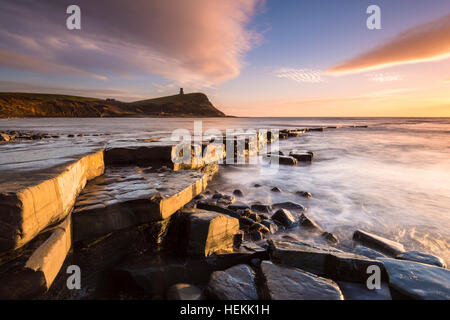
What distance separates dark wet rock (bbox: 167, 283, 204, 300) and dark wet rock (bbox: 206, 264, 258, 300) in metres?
0.08

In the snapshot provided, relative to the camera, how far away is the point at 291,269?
1769 mm

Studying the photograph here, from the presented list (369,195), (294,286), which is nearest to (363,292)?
(294,286)

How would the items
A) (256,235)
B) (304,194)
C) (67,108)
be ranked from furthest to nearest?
(67,108) < (304,194) < (256,235)

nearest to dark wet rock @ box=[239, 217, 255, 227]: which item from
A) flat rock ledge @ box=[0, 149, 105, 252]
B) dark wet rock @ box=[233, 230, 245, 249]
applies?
dark wet rock @ box=[233, 230, 245, 249]

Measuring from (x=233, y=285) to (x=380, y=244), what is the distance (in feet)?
6.24

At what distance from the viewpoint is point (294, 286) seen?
157 cm

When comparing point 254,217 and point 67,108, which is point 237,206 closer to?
point 254,217

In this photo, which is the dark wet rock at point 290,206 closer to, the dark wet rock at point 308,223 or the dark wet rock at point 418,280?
the dark wet rock at point 308,223

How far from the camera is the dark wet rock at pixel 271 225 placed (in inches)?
110

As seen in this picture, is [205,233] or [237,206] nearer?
[205,233]

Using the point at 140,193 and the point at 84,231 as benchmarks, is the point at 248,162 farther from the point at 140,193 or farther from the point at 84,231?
the point at 84,231

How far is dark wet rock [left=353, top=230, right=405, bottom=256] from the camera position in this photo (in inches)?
91.6

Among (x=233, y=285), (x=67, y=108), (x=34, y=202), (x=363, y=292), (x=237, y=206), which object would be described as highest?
(x=67, y=108)

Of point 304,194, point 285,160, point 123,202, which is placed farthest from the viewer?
point 285,160
